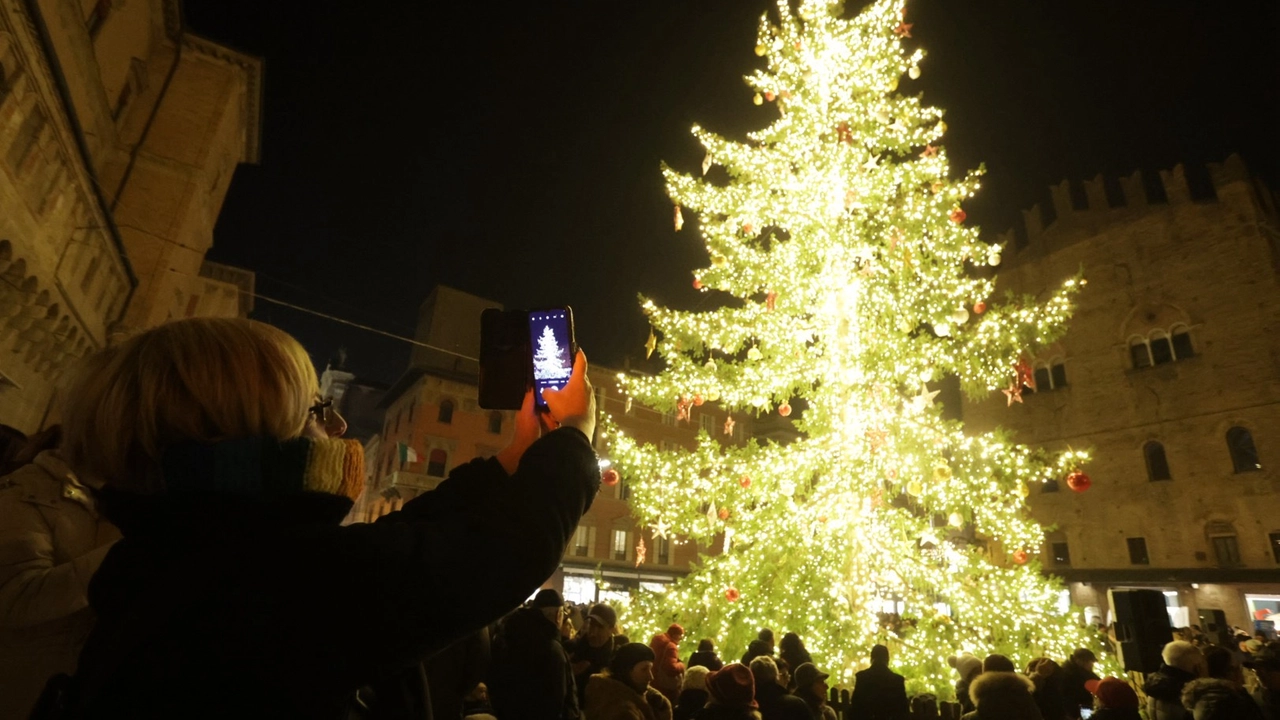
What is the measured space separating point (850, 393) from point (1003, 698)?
4771 mm

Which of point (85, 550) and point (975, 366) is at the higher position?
point (975, 366)

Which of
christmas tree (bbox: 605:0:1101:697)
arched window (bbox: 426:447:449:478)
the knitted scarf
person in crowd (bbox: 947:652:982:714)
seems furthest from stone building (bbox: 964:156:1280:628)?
arched window (bbox: 426:447:449:478)

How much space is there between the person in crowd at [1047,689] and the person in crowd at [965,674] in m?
0.56

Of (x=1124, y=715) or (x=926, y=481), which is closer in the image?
(x=1124, y=715)

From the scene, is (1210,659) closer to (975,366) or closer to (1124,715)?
(1124,715)

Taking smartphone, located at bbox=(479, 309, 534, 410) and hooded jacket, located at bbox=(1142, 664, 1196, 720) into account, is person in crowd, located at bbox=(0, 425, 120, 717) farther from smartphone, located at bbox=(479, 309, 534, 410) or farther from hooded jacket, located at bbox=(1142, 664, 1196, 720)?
hooded jacket, located at bbox=(1142, 664, 1196, 720)

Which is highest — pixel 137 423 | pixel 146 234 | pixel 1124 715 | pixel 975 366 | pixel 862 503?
pixel 146 234

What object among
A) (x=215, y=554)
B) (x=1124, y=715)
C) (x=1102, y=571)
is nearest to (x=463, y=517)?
(x=215, y=554)

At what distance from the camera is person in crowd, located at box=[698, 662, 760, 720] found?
4629 millimetres

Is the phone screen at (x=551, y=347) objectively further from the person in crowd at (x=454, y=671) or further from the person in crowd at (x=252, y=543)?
the person in crowd at (x=454, y=671)

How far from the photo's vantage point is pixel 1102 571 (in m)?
25.1

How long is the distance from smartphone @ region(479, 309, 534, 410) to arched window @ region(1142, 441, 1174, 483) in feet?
102

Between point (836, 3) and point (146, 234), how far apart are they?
19.0 m

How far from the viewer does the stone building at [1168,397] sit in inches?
880
